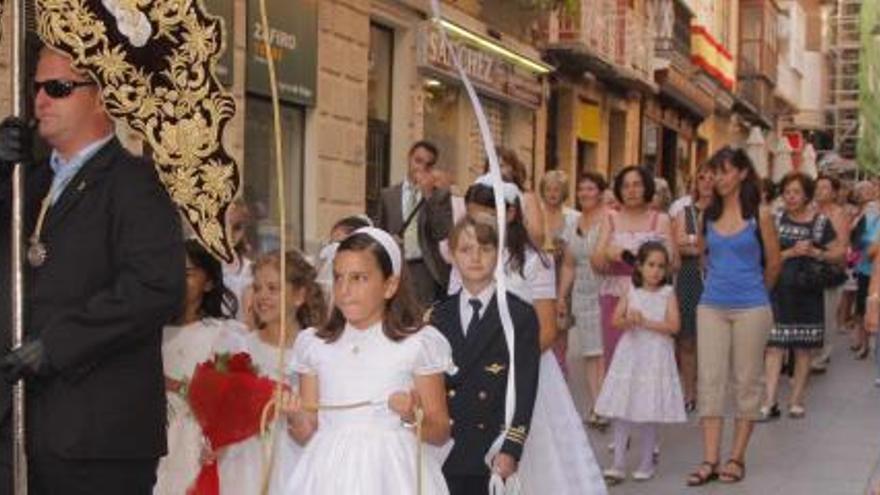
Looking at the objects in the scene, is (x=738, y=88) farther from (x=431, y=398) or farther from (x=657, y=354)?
(x=431, y=398)

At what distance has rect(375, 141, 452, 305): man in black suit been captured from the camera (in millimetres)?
10547

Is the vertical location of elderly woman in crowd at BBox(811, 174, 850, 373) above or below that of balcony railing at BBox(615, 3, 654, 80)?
below

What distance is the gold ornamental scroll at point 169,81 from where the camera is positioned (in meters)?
4.50

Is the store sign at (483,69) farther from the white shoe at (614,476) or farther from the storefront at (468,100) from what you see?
the white shoe at (614,476)

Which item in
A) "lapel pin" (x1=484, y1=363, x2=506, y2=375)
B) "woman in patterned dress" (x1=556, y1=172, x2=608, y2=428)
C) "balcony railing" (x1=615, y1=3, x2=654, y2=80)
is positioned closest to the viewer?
"lapel pin" (x1=484, y1=363, x2=506, y2=375)

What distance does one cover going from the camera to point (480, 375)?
19.8ft

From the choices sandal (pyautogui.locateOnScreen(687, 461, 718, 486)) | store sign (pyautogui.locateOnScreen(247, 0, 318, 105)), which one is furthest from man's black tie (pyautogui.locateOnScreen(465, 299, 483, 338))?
store sign (pyautogui.locateOnScreen(247, 0, 318, 105))

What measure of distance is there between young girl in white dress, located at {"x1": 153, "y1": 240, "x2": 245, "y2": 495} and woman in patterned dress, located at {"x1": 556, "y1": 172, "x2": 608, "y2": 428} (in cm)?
458

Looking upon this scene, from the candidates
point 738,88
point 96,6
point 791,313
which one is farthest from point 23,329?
point 738,88

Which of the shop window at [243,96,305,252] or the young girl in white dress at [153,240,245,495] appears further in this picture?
the shop window at [243,96,305,252]

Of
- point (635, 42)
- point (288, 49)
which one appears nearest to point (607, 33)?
point (635, 42)

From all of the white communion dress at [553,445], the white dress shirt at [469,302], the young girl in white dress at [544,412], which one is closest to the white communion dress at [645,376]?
the young girl in white dress at [544,412]

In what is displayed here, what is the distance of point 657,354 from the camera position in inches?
376

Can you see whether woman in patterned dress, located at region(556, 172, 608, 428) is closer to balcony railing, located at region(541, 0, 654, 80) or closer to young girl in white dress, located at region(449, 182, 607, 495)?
young girl in white dress, located at region(449, 182, 607, 495)
